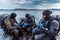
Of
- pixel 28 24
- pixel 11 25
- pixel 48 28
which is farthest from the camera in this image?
pixel 28 24

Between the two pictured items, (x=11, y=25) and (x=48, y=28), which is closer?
(x=48, y=28)

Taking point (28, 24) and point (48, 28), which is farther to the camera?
point (28, 24)

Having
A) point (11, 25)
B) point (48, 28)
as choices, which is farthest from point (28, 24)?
point (48, 28)

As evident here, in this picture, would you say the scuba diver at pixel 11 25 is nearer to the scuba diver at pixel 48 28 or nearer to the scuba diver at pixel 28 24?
the scuba diver at pixel 28 24

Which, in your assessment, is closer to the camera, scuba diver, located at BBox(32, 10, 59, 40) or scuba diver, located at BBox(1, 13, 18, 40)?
scuba diver, located at BBox(32, 10, 59, 40)

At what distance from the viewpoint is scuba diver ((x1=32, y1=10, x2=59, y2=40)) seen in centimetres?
469

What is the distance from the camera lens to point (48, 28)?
16.0 ft

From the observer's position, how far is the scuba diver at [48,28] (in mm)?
4693

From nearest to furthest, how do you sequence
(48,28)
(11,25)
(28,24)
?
1. (48,28)
2. (11,25)
3. (28,24)

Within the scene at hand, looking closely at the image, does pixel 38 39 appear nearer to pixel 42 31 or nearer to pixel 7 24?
pixel 42 31

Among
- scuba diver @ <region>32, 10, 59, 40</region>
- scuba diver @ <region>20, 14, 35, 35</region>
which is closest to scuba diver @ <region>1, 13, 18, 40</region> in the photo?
scuba diver @ <region>20, 14, 35, 35</region>

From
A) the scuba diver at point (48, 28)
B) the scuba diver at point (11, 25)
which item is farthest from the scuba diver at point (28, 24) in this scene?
the scuba diver at point (48, 28)

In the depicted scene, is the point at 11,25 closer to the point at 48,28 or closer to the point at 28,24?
the point at 28,24

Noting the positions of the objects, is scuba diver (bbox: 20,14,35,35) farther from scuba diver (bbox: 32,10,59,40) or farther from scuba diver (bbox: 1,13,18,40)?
scuba diver (bbox: 32,10,59,40)
